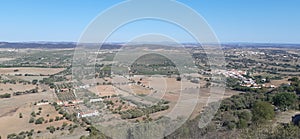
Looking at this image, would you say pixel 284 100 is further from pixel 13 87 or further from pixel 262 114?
pixel 13 87

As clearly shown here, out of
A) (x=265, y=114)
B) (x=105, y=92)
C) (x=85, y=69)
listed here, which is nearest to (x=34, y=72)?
(x=105, y=92)

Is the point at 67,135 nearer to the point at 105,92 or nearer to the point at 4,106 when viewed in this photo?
the point at 105,92

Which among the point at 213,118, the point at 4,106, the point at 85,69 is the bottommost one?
the point at 4,106

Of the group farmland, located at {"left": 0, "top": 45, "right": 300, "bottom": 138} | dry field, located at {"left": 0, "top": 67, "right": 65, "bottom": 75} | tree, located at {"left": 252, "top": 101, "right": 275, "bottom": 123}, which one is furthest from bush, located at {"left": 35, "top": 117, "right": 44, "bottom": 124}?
dry field, located at {"left": 0, "top": 67, "right": 65, "bottom": 75}

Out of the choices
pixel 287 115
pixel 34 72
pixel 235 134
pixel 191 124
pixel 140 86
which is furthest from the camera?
pixel 34 72

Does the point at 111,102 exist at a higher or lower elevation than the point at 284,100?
lower

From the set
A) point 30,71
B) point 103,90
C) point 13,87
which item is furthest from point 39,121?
point 30,71

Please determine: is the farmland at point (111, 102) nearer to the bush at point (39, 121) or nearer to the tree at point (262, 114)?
the bush at point (39, 121)

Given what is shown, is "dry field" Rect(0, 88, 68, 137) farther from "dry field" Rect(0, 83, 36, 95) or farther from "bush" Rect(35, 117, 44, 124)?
"dry field" Rect(0, 83, 36, 95)
